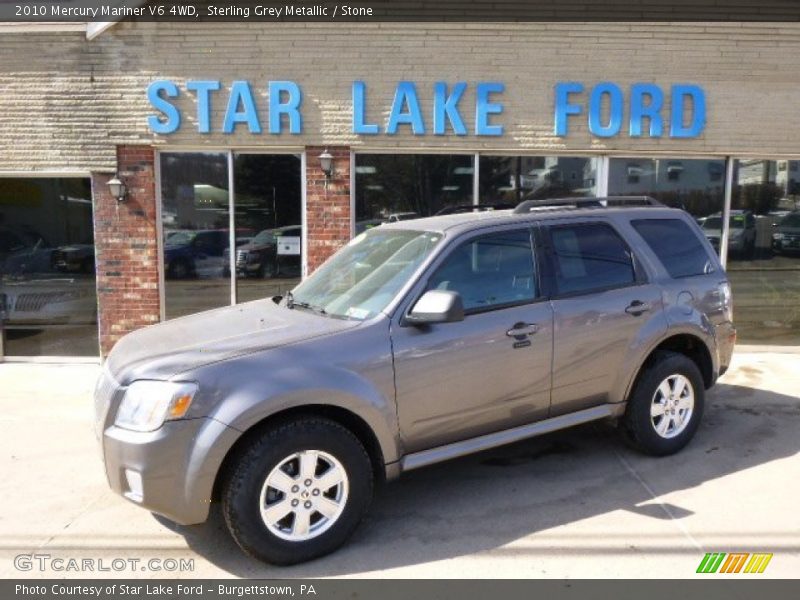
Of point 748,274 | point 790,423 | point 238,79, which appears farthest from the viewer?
point 748,274

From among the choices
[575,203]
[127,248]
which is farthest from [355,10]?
[575,203]

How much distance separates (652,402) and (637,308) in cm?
69

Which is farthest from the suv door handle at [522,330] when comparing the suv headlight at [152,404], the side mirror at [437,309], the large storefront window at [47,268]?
the large storefront window at [47,268]

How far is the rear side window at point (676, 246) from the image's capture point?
4984 mm

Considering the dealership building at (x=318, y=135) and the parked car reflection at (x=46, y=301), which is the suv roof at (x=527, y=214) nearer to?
the dealership building at (x=318, y=135)

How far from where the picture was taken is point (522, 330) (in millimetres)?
4102

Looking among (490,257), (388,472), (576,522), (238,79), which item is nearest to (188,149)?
(238,79)

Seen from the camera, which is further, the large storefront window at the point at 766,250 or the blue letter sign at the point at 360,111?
the large storefront window at the point at 766,250

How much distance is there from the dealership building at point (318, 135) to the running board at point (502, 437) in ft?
13.5

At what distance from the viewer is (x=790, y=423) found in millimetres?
5758

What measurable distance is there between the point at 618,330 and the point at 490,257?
3.46ft
